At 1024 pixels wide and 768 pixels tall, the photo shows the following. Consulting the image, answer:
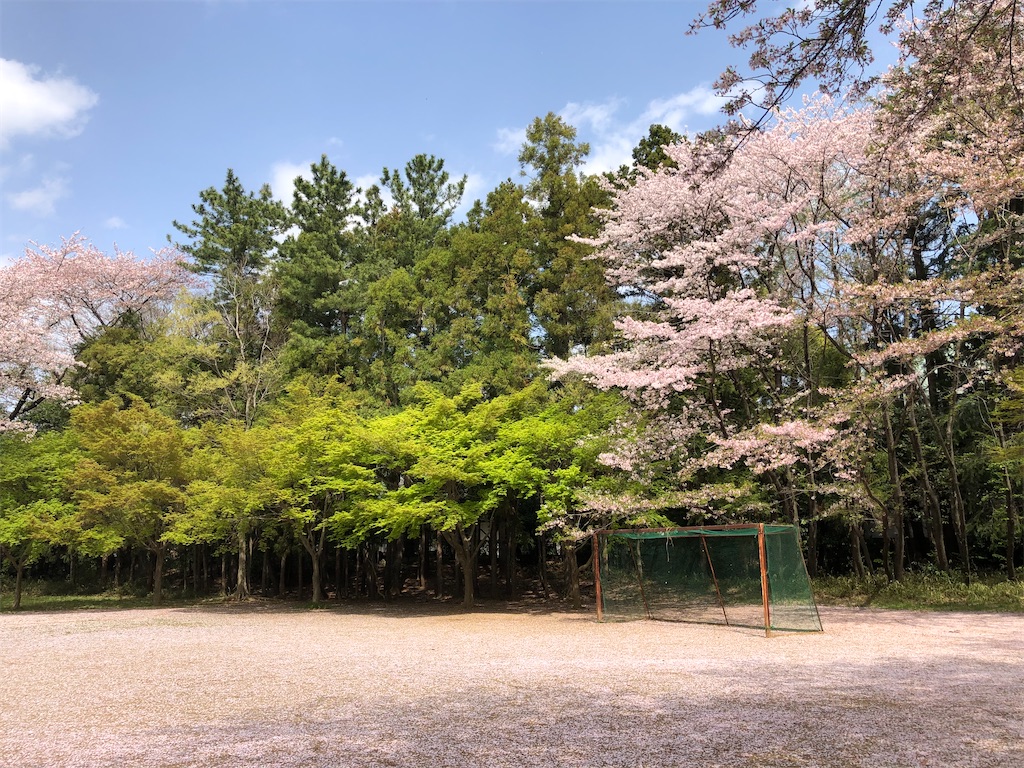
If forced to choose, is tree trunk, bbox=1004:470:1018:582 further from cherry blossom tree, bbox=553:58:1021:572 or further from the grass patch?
cherry blossom tree, bbox=553:58:1021:572

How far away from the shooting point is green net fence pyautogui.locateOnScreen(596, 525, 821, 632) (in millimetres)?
10992

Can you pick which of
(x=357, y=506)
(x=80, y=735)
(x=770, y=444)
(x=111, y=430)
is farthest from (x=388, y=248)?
(x=80, y=735)

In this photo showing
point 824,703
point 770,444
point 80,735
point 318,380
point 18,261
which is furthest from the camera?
point 18,261

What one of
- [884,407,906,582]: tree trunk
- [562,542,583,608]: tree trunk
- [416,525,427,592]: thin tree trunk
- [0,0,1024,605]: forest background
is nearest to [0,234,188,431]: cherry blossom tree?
[0,0,1024,605]: forest background

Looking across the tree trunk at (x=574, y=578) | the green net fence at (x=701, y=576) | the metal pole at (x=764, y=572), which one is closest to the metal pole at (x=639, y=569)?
the green net fence at (x=701, y=576)

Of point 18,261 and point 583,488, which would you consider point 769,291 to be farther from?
point 18,261

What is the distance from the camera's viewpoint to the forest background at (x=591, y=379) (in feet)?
43.7

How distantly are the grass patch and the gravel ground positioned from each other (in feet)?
6.23

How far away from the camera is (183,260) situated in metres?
28.4

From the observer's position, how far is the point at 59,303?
26469mm

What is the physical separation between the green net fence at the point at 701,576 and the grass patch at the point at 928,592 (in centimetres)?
356

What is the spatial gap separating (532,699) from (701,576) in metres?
8.24

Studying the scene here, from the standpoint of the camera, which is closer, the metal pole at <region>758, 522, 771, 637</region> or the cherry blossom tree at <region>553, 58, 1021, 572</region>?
the metal pole at <region>758, 522, 771, 637</region>

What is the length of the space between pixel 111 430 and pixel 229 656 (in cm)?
1211
